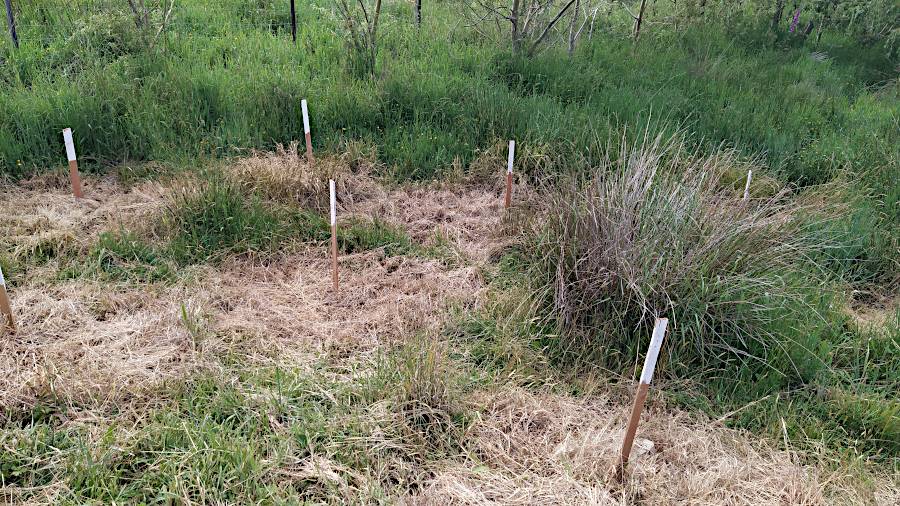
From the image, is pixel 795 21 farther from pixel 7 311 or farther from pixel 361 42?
pixel 7 311

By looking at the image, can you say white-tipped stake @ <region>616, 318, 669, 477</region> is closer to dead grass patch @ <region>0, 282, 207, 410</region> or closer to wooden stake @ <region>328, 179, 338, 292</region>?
wooden stake @ <region>328, 179, 338, 292</region>

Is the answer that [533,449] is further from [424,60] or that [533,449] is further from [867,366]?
[424,60]

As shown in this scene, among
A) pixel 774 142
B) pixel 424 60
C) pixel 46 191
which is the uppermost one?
pixel 424 60

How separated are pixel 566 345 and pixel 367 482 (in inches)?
53.2

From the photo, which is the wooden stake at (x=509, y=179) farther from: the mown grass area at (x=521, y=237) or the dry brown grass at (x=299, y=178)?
the dry brown grass at (x=299, y=178)

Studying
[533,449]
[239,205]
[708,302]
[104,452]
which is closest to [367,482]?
[533,449]

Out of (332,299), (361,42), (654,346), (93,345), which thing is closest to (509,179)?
(332,299)

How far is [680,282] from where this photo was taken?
11.1 feet

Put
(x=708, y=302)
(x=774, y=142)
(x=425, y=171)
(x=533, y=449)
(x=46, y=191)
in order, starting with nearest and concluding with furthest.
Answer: (x=533, y=449), (x=708, y=302), (x=46, y=191), (x=425, y=171), (x=774, y=142)

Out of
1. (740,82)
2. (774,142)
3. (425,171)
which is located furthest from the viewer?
(740,82)

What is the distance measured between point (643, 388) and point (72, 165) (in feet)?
12.5

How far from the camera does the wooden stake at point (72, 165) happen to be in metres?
4.24

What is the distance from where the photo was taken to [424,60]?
6.39 meters

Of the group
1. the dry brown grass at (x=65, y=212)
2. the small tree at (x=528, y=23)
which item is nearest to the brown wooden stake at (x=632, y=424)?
the dry brown grass at (x=65, y=212)
